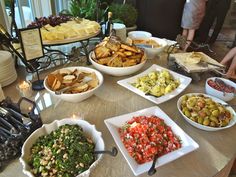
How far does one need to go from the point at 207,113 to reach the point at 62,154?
1.65ft

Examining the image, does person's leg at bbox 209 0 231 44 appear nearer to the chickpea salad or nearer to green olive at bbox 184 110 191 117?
green olive at bbox 184 110 191 117

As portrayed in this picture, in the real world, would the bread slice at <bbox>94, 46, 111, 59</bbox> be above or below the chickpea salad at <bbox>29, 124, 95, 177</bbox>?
above

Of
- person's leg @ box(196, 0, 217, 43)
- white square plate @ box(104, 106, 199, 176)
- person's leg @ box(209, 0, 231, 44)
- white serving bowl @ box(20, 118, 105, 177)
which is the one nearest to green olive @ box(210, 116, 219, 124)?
white square plate @ box(104, 106, 199, 176)

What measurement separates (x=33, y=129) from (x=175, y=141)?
0.45 metres

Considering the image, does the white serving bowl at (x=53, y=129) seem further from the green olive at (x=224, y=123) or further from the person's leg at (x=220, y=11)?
the person's leg at (x=220, y=11)

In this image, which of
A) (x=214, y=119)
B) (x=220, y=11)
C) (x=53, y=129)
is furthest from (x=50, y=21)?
(x=220, y=11)

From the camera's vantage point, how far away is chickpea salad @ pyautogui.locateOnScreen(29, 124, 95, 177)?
554 mm

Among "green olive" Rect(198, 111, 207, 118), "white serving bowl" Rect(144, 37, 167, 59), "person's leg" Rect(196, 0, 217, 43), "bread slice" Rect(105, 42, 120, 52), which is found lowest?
"person's leg" Rect(196, 0, 217, 43)

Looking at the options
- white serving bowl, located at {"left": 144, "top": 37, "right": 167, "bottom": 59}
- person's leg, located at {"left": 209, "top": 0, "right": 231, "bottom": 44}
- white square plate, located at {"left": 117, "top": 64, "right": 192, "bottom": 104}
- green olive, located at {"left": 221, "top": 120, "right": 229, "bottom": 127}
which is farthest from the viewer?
person's leg, located at {"left": 209, "top": 0, "right": 231, "bottom": 44}

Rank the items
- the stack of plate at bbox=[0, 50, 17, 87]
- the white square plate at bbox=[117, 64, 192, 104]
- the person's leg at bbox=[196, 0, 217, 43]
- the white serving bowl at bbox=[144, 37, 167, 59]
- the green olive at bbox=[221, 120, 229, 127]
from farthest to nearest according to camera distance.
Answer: the person's leg at bbox=[196, 0, 217, 43], the white serving bowl at bbox=[144, 37, 167, 59], the stack of plate at bbox=[0, 50, 17, 87], the white square plate at bbox=[117, 64, 192, 104], the green olive at bbox=[221, 120, 229, 127]

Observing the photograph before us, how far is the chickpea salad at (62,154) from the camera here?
0.55 m

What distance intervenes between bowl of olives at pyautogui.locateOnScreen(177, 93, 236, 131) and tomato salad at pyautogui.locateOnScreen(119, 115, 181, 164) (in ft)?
0.36

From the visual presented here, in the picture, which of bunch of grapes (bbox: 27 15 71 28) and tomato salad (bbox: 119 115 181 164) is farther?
bunch of grapes (bbox: 27 15 71 28)

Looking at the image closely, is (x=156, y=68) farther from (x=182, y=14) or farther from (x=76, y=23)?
(x=182, y=14)
